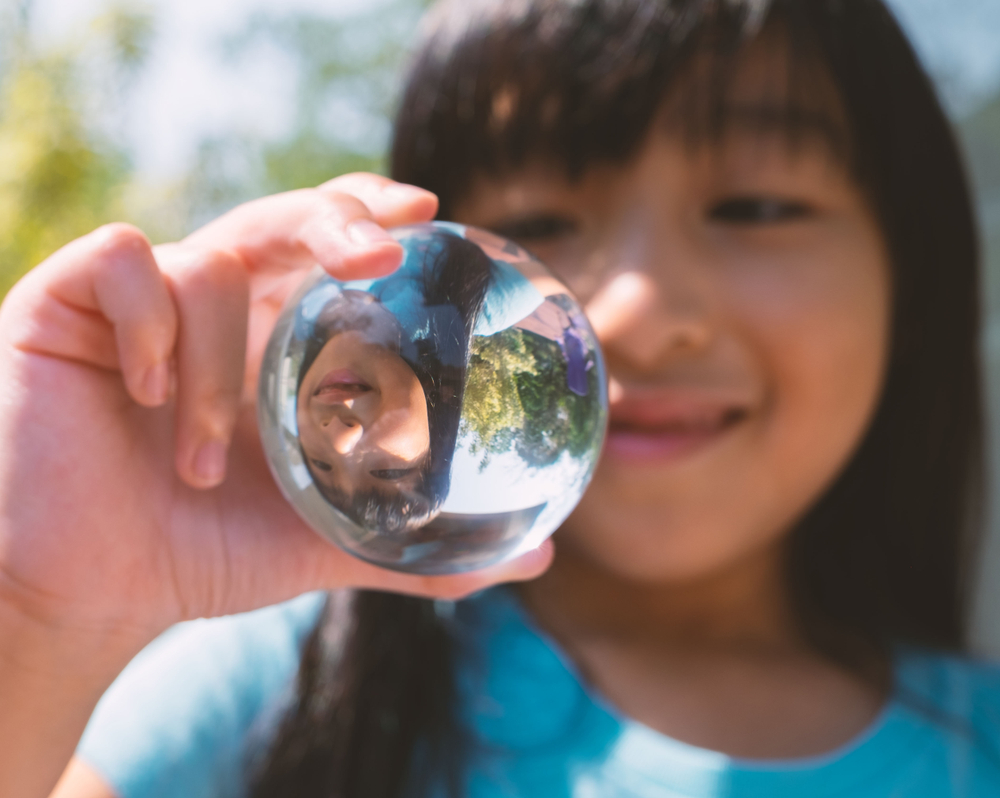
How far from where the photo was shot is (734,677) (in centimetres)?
131

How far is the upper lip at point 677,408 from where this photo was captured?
1075 mm

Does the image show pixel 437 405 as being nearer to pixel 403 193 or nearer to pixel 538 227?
pixel 403 193

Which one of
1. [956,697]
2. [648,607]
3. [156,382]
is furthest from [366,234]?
[956,697]

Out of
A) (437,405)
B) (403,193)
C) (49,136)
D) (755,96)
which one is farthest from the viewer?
(49,136)

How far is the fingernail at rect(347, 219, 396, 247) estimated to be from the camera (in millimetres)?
639

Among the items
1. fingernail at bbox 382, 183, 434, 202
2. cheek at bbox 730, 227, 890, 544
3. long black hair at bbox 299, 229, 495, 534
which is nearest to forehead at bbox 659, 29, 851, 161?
cheek at bbox 730, 227, 890, 544

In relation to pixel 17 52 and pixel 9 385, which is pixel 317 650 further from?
pixel 17 52

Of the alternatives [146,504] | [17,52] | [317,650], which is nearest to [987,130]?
[317,650]

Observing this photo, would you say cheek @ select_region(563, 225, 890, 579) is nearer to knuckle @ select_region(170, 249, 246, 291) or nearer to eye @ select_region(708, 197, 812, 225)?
eye @ select_region(708, 197, 812, 225)

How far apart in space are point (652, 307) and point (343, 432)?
0.55 metres

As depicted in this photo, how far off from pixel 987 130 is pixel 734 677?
1.99m

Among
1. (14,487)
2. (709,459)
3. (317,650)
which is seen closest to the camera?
(14,487)

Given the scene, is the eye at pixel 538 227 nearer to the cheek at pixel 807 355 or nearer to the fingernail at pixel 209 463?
the cheek at pixel 807 355

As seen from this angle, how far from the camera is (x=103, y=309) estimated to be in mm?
760
